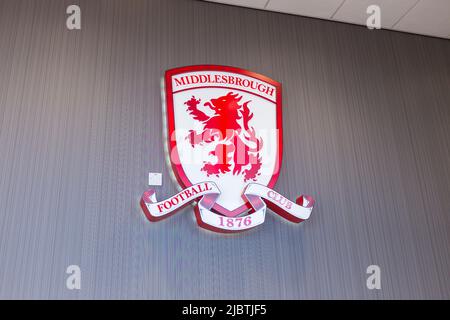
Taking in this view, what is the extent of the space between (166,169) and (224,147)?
37 cm

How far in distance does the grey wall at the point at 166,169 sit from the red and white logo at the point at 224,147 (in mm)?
98

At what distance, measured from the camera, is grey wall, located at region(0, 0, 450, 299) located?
1.93 metres

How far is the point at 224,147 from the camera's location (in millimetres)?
2234

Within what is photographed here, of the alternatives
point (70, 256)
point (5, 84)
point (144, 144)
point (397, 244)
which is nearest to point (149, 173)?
point (144, 144)

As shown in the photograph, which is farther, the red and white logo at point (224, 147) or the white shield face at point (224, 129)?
the white shield face at point (224, 129)

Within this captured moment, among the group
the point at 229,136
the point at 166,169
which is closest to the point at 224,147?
the point at 229,136

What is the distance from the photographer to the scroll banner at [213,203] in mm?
1984

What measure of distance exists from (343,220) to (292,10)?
1.54m

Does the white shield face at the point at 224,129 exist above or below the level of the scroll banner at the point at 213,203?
above

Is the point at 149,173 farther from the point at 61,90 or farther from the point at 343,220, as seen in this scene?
the point at 343,220

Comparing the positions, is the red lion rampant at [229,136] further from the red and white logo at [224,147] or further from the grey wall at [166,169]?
the grey wall at [166,169]

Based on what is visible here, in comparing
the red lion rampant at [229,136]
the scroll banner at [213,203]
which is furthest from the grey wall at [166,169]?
the red lion rampant at [229,136]

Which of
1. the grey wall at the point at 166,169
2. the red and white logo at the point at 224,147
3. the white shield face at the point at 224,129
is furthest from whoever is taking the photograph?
the white shield face at the point at 224,129

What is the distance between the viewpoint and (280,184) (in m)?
2.27
